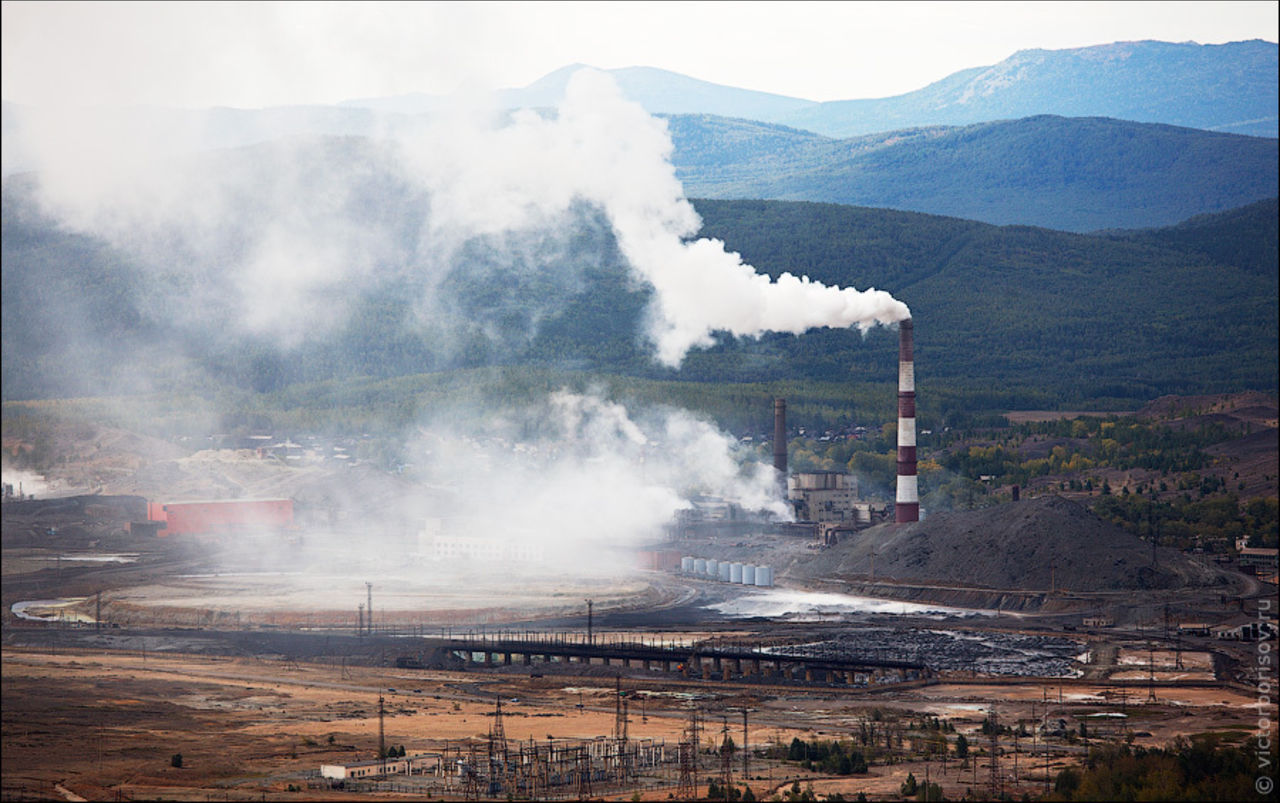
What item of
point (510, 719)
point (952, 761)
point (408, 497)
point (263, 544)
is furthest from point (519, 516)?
point (952, 761)

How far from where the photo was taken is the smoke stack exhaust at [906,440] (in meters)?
109

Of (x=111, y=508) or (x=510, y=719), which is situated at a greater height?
(x=111, y=508)

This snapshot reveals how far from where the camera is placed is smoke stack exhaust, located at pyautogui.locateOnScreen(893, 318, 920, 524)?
108750mm

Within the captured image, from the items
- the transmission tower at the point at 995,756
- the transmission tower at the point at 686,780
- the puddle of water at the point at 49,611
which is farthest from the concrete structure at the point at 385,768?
the puddle of water at the point at 49,611

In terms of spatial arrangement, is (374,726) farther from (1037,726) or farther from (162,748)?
(1037,726)

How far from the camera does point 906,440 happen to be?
358 ft

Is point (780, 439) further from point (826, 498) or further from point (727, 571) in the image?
point (727, 571)

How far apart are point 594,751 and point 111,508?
2767 inches

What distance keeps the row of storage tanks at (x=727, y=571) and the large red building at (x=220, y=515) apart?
33532 mm

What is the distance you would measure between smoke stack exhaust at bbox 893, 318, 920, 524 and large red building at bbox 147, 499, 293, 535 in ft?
156

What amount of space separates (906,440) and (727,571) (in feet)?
46.9

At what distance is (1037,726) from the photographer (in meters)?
61.6

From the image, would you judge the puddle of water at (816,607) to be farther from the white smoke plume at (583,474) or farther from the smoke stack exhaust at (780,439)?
the smoke stack exhaust at (780,439)

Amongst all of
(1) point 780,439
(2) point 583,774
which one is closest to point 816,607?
(2) point 583,774
